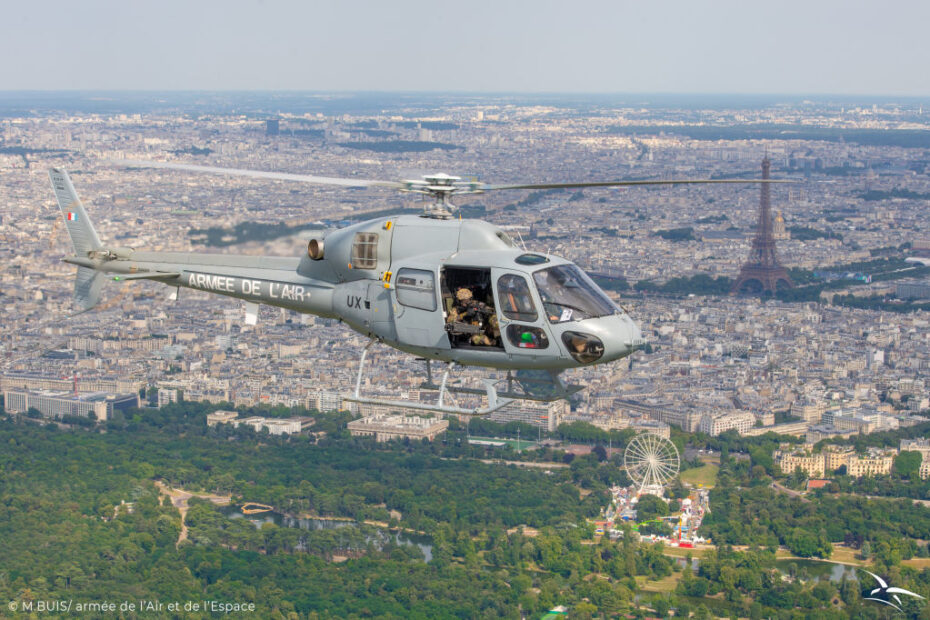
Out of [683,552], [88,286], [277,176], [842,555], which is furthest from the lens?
[842,555]

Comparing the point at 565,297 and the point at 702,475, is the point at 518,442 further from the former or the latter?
the point at 565,297

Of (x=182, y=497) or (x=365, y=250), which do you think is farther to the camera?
(x=182, y=497)

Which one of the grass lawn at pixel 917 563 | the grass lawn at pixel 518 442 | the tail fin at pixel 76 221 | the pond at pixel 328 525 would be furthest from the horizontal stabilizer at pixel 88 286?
the grass lawn at pixel 518 442

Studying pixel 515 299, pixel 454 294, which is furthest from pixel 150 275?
pixel 515 299

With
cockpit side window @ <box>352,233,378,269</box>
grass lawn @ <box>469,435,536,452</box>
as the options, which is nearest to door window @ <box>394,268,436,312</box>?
cockpit side window @ <box>352,233,378,269</box>

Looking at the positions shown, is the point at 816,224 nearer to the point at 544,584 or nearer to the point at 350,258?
the point at 544,584

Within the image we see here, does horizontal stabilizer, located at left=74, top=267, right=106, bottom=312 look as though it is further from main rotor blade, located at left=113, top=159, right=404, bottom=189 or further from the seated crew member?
the seated crew member

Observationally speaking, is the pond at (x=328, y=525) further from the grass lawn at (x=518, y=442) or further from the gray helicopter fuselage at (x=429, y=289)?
the gray helicopter fuselage at (x=429, y=289)
